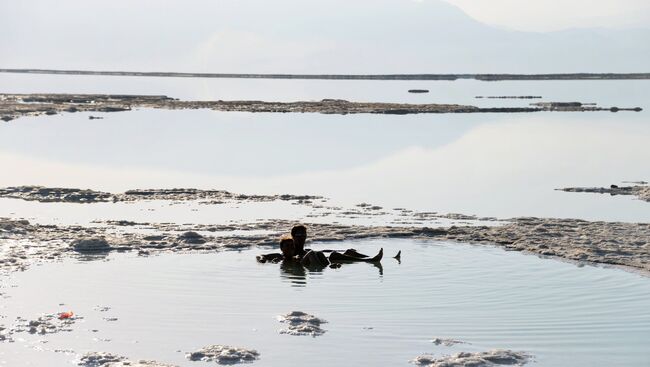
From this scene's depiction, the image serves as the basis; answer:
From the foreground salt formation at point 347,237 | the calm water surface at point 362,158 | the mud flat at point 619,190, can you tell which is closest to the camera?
the foreground salt formation at point 347,237

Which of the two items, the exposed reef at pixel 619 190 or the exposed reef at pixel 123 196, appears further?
the exposed reef at pixel 619 190

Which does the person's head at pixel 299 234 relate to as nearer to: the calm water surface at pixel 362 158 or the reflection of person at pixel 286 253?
the reflection of person at pixel 286 253

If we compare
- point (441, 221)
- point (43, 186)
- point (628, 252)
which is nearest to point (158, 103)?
point (43, 186)

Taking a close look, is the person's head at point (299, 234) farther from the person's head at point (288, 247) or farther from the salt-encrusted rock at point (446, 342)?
the salt-encrusted rock at point (446, 342)

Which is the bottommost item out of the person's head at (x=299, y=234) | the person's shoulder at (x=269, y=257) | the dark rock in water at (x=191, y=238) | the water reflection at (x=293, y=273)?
the water reflection at (x=293, y=273)

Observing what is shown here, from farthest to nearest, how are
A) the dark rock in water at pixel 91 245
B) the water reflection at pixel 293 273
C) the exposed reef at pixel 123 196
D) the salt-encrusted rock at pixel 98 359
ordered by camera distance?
1. the exposed reef at pixel 123 196
2. the dark rock in water at pixel 91 245
3. the water reflection at pixel 293 273
4. the salt-encrusted rock at pixel 98 359

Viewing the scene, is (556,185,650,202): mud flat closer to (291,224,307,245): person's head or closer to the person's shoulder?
(291,224,307,245): person's head

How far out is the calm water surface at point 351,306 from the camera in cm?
1257

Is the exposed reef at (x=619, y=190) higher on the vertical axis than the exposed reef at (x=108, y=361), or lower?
higher

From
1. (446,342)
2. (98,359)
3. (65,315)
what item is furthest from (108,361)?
(446,342)

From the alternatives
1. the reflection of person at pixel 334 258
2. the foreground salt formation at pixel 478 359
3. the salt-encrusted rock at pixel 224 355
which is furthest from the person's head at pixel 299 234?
the foreground salt formation at pixel 478 359

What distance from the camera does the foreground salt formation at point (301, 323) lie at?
1338 centimetres

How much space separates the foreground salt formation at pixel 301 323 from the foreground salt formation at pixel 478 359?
182cm

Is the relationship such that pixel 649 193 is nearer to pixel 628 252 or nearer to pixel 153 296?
pixel 628 252
